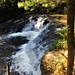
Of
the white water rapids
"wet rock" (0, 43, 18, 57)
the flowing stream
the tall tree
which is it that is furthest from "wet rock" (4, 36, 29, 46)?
the tall tree

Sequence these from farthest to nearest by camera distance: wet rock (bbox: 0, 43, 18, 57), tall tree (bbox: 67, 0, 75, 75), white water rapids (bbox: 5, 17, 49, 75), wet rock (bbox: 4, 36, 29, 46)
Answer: wet rock (bbox: 4, 36, 29, 46) → wet rock (bbox: 0, 43, 18, 57) → white water rapids (bbox: 5, 17, 49, 75) → tall tree (bbox: 67, 0, 75, 75)

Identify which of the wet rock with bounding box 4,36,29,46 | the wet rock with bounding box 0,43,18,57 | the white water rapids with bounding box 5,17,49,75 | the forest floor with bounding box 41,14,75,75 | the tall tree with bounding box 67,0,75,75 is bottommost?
the wet rock with bounding box 4,36,29,46

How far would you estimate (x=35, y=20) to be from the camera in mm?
19062

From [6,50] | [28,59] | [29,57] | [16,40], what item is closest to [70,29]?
[28,59]

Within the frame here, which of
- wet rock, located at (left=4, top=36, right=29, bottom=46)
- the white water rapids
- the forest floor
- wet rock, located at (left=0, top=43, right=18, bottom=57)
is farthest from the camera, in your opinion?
wet rock, located at (left=4, top=36, right=29, bottom=46)

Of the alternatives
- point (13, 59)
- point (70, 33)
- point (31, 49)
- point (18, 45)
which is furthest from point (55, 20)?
point (70, 33)

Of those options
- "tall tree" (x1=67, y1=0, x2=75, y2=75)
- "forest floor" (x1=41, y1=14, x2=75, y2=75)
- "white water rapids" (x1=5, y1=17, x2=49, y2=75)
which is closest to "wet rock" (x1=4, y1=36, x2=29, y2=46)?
"white water rapids" (x1=5, y1=17, x2=49, y2=75)

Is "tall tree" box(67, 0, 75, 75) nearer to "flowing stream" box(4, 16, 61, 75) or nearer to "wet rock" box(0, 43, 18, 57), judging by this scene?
"flowing stream" box(4, 16, 61, 75)

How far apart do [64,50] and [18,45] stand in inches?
219

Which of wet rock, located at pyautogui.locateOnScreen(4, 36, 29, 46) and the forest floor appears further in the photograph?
wet rock, located at pyautogui.locateOnScreen(4, 36, 29, 46)

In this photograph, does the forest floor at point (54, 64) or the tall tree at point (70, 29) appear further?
the forest floor at point (54, 64)

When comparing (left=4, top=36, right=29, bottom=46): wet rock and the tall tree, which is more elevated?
the tall tree

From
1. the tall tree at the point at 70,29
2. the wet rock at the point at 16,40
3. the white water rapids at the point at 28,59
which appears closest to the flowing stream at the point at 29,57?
the white water rapids at the point at 28,59

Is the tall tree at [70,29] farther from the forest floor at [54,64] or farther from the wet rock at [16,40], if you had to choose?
the wet rock at [16,40]
